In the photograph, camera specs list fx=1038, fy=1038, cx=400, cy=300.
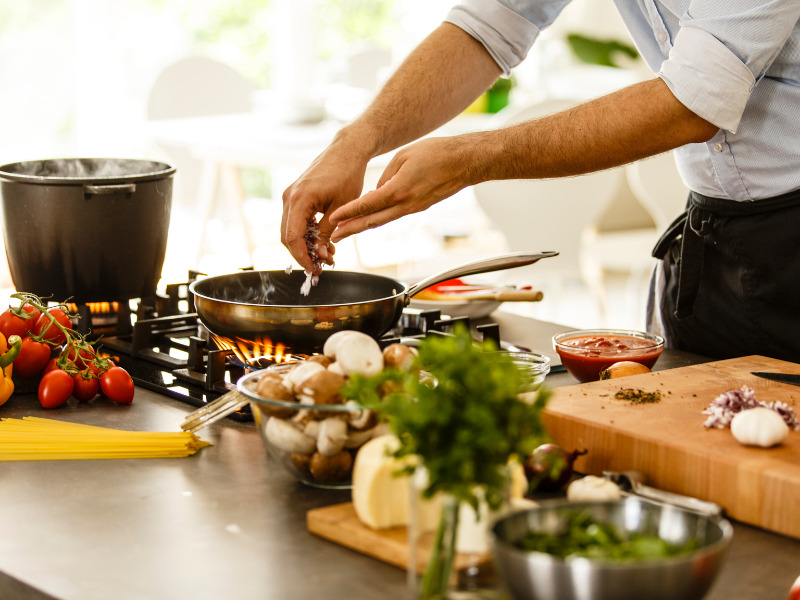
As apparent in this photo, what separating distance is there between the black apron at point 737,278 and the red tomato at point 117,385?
95 centimetres

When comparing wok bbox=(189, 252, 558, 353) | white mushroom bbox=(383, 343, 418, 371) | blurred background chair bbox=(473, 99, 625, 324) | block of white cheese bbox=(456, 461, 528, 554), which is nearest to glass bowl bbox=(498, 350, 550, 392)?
wok bbox=(189, 252, 558, 353)

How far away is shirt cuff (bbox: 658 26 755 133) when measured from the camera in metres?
1.42

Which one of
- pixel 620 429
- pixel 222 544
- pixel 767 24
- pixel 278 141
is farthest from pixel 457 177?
pixel 278 141

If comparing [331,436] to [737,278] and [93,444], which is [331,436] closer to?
[93,444]

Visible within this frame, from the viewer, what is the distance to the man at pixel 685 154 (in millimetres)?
1438

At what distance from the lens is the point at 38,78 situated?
17.2 ft

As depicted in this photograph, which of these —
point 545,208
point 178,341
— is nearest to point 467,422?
point 178,341

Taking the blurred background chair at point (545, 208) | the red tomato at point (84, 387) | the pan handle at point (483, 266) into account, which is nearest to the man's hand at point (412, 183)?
the pan handle at point (483, 266)

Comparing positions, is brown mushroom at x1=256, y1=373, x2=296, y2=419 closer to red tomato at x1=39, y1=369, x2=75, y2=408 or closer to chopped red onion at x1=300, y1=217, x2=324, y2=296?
red tomato at x1=39, y1=369, x2=75, y2=408

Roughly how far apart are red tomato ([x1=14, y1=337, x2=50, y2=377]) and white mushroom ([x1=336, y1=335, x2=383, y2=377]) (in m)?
0.60

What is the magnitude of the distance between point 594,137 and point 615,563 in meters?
0.95

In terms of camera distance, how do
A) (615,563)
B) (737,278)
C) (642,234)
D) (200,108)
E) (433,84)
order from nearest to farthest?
(615,563) → (737,278) → (433,84) → (642,234) → (200,108)

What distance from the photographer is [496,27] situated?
6.60ft

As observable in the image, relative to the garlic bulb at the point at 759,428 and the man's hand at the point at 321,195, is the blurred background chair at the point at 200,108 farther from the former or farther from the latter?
the garlic bulb at the point at 759,428
